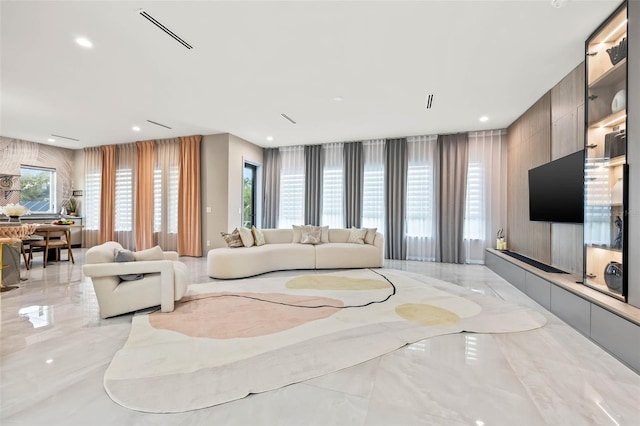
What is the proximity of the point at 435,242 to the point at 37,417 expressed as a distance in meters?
6.56

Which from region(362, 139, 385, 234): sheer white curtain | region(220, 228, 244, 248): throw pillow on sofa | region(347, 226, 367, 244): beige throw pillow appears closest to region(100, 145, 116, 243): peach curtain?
region(220, 228, 244, 248): throw pillow on sofa

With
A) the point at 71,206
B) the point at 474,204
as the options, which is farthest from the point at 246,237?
the point at 71,206

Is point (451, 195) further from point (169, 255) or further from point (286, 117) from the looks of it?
point (169, 255)

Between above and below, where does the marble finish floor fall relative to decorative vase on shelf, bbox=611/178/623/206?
below

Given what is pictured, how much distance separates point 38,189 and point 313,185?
7302 millimetres

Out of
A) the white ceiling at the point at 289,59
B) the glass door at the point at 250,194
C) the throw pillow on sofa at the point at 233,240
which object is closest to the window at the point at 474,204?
the white ceiling at the point at 289,59

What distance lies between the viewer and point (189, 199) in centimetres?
695

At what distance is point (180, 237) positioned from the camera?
6988mm

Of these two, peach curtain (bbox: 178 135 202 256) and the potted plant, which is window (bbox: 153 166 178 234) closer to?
peach curtain (bbox: 178 135 202 256)

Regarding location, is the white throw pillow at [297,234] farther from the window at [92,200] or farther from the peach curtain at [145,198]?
the window at [92,200]

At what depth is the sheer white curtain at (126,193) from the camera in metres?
7.66

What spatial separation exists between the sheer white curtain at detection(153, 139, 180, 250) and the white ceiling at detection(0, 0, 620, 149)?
163 cm

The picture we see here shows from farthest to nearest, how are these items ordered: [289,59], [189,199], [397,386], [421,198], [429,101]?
1. [189,199]
2. [421,198]
3. [429,101]
4. [289,59]
5. [397,386]

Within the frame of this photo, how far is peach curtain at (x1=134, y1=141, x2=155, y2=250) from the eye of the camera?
24.1ft
